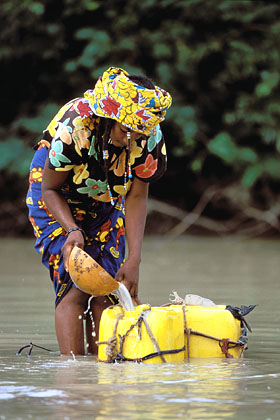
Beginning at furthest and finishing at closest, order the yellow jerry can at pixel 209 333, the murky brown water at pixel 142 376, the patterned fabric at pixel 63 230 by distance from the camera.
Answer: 1. the patterned fabric at pixel 63 230
2. the yellow jerry can at pixel 209 333
3. the murky brown water at pixel 142 376

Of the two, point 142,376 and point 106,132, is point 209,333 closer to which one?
point 142,376

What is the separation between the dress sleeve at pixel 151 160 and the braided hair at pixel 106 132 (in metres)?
0.07

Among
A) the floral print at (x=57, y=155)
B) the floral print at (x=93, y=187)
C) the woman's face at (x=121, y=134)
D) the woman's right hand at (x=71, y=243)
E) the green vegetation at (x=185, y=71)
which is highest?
the green vegetation at (x=185, y=71)

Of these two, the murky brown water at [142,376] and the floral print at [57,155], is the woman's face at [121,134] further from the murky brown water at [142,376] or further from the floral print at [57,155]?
the murky brown water at [142,376]

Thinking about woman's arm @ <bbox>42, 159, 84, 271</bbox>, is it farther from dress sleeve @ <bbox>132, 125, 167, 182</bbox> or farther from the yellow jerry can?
the yellow jerry can

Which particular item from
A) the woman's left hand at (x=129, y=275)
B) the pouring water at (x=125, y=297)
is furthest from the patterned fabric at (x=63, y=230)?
the pouring water at (x=125, y=297)

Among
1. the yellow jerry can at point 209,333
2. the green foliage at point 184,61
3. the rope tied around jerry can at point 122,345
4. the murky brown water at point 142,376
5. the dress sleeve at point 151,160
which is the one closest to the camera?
the murky brown water at point 142,376

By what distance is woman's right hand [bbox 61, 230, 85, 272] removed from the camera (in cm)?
425

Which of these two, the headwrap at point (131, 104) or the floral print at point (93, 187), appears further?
the floral print at point (93, 187)

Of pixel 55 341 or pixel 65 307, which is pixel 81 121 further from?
pixel 55 341

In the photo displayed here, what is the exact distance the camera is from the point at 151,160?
449 centimetres

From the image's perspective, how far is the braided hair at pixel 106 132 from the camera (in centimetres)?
423

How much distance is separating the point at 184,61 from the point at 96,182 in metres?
7.93

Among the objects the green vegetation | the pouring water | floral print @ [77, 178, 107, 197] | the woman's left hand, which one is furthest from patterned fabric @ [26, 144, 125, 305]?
the green vegetation
